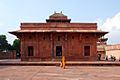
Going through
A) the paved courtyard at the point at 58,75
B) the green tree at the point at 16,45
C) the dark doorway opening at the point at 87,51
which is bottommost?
the paved courtyard at the point at 58,75

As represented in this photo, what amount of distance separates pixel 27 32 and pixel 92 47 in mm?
7693

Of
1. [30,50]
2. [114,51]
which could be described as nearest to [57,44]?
[30,50]

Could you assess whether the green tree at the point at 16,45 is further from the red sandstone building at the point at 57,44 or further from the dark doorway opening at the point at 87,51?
the dark doorway opening at the point at 87,51

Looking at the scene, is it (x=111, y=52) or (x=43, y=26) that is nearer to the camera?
(x=43, y=26)

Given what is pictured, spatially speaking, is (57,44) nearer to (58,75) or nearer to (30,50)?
(30,50)

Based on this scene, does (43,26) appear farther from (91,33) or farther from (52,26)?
(91,33)

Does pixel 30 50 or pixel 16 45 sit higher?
pixel 16 45

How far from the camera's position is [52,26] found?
110 feet

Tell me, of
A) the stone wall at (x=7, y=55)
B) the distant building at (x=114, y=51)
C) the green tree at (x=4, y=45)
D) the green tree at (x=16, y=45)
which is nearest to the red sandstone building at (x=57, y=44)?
the distant building at (x=114, y=51)

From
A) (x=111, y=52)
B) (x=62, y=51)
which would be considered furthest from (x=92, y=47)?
(x=111, y=52)

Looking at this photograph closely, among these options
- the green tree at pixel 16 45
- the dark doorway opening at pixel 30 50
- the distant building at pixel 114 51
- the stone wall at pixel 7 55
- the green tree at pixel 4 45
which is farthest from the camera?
the green tree at pixel 4 45

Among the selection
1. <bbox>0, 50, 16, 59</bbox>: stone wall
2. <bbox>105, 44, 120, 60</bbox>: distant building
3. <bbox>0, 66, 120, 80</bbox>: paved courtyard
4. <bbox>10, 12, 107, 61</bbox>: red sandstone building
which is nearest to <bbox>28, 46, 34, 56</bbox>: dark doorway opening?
<bbox>10, 12, 107, 61</bbox>: red sandstone building

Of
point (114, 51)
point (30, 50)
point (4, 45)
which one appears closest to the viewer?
point (30, 50)

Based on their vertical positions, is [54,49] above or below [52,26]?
below
